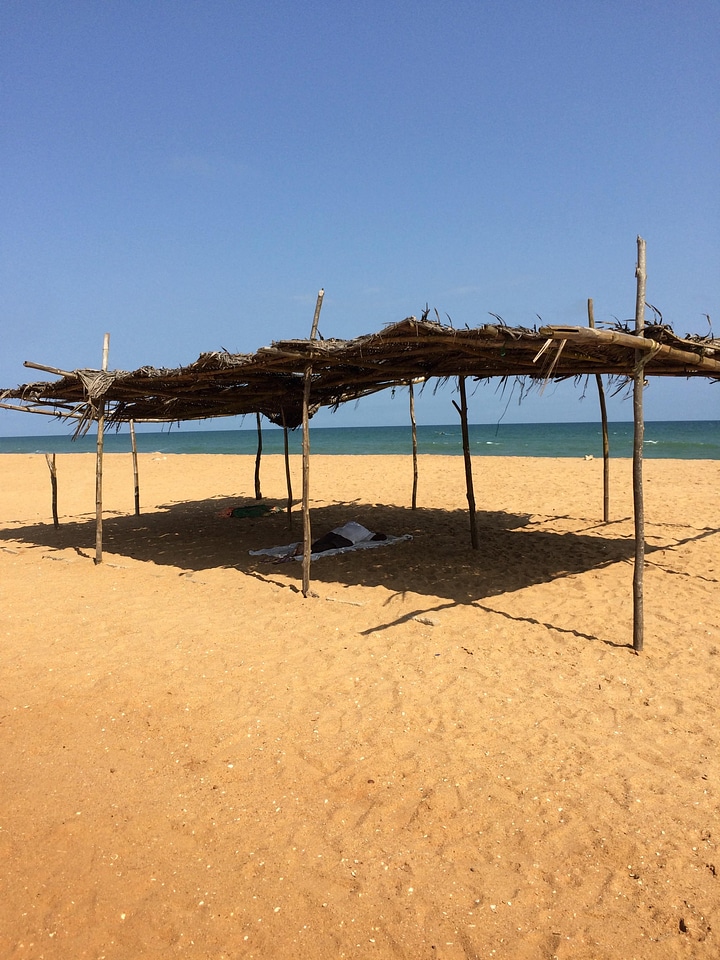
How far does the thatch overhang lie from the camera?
4633mm

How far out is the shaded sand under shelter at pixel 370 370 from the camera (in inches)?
178

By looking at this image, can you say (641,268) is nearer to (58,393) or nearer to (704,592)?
(704,592)

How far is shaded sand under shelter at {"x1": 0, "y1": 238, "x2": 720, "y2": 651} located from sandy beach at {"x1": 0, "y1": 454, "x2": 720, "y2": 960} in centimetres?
93

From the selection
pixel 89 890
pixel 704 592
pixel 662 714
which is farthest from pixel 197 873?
pixel 704 592

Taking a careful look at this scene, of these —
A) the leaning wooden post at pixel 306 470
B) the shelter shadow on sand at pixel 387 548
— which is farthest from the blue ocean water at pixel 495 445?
the leaning wooden post at pixel 306 470

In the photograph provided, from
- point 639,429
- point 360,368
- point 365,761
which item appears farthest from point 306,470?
point 365,761

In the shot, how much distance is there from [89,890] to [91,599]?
13.2 feet

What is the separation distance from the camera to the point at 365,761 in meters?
3.20

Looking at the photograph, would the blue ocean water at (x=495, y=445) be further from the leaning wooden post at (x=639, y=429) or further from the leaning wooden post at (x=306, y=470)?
the leaning wooden post at (x=639, y=429)

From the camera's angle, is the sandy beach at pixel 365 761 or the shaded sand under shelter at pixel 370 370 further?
the shaded sand under shelter at pixel 370 370

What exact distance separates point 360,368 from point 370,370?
0.47 ft

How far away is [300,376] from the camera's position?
8086 millimetres

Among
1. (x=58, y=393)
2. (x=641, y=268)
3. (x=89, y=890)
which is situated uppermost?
(x=641, y=268)

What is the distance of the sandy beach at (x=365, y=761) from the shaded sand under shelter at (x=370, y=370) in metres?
0.93
